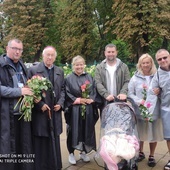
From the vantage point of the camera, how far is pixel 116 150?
3.14 m

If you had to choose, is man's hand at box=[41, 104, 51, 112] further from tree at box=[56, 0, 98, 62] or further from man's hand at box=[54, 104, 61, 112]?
tree at box=[56, 0, 98, 62]

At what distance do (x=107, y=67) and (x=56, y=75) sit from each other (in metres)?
1.04

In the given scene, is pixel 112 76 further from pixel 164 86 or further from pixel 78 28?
pixel 78 28

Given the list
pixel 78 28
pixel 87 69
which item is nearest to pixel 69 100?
pixel 87 69

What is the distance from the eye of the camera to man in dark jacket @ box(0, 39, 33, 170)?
144 inches

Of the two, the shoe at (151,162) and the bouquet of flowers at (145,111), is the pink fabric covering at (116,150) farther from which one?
the shoe at (151,162)

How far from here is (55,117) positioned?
4.32m

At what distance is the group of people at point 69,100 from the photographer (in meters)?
3.75

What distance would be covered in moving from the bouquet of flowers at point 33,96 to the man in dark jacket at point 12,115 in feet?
0.22

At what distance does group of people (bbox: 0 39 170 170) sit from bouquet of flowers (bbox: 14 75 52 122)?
2.9 inches

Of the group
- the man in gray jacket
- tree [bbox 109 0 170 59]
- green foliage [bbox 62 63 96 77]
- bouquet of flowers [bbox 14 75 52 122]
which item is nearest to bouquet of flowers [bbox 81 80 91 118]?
the man in gray jacket

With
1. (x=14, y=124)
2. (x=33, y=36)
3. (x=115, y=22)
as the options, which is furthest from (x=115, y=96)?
(x=33, y=36)

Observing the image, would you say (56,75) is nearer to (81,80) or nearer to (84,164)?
(81,80)

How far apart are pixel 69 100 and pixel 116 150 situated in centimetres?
176
